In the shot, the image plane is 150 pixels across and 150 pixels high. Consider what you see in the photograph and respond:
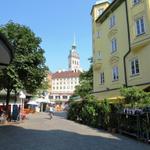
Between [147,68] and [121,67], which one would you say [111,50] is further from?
[147,68]

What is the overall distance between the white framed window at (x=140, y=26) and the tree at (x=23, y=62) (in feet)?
32.6

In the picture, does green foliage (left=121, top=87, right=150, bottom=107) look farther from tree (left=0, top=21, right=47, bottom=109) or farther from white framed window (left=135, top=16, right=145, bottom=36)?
tree (left=0, top=21, right=47, bottom=109)

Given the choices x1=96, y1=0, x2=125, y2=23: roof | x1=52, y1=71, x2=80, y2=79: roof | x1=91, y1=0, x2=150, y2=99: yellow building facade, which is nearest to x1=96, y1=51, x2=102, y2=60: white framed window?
x1=91, y1=0, x2=150, y2=99: yellow building facade

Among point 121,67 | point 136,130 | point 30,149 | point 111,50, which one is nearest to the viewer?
point 30,149

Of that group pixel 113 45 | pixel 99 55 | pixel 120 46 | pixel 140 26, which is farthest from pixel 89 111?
pixel 99 55

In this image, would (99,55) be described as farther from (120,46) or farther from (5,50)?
(5,50)

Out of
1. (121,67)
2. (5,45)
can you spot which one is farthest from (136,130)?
(121,67)

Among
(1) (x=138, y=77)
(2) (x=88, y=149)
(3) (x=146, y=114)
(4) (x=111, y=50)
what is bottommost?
(2) (x=88, y=149)

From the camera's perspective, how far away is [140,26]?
2473cm

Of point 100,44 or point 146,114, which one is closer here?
point 146,114

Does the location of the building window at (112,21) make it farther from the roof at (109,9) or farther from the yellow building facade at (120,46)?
the roof at (109,9)

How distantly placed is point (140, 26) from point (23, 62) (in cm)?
1174

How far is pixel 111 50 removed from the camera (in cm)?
3020

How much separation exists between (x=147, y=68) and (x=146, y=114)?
379 inches
